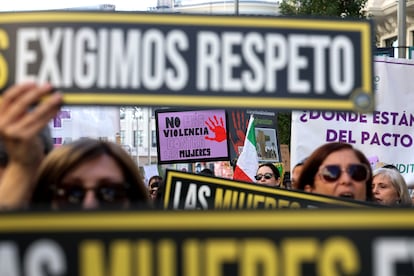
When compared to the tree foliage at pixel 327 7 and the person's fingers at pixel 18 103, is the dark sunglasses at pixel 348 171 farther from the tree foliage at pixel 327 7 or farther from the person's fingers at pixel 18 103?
the tree foliage at pixel 327 7

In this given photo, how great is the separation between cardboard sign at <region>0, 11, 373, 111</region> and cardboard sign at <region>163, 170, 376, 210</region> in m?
1.31

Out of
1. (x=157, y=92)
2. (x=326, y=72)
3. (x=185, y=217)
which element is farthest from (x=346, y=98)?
(x=185, y=217)

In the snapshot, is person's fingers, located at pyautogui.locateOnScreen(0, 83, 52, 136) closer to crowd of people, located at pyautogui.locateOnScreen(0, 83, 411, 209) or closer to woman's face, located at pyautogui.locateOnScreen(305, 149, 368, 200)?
crowd of people, located at pyautogui.locateOnScreen(0, 83, 411, 209)

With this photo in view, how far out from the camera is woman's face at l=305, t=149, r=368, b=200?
12.3ft

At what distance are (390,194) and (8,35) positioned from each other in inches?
151

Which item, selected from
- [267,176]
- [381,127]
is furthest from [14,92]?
[267,176]

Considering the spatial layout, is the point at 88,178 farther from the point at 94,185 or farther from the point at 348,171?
the point at 348,171

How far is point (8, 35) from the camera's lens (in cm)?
205

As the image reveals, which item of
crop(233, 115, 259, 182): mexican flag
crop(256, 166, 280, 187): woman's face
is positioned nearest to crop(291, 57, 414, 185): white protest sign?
crop(256, 166, 280, 187): woman's face

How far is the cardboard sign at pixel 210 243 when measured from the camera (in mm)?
1660

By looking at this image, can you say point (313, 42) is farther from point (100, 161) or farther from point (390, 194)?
point (390, 194)

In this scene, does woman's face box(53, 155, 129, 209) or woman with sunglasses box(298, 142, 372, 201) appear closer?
woman's face box(53, 155, 129, 209)

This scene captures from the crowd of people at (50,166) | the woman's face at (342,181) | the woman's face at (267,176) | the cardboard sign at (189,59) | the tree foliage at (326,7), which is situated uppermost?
the tree foliage at (326,7)

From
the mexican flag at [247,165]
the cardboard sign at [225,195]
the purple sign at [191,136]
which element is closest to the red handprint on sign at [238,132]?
the mexican flag at [247,165]
